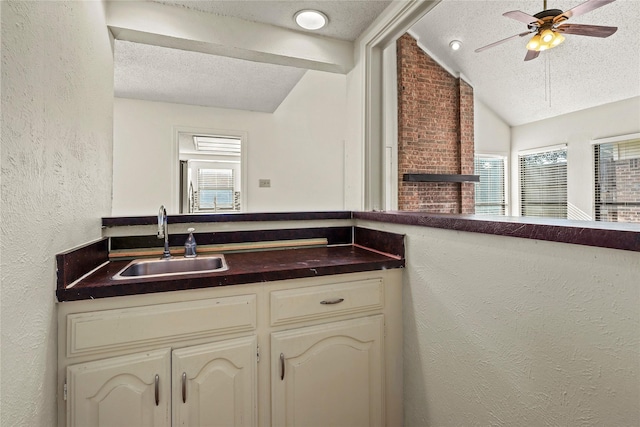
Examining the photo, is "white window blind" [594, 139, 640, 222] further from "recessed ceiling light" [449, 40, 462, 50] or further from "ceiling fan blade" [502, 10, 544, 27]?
"ceiling fan blade" [502, 10, 544, 27]

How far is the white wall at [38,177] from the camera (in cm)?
73

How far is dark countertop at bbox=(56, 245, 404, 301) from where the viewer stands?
1.02 metres

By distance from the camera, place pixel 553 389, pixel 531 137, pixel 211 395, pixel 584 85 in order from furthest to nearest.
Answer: pixel 531 137
pixel 584 85
pixel 211 395
pixel 553 389

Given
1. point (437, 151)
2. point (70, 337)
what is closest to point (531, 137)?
point (437, 151)

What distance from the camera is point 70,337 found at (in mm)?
990

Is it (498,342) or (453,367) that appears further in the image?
(453,367)

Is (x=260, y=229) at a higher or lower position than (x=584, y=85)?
lower

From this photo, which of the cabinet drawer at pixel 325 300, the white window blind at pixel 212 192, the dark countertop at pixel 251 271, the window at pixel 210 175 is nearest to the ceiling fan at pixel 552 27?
the dark countertop at pixel 251 271

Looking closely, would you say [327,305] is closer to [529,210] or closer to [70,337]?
[70,337]

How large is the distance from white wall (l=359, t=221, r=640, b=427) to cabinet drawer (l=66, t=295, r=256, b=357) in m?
0.71

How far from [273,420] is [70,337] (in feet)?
2.49

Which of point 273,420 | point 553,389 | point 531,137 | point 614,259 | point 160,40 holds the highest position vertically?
point 531,137

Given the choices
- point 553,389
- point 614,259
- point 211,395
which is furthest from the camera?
point 211,395

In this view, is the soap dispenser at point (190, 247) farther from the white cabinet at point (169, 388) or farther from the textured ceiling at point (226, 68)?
the textured ceiling at point (226, 68)
